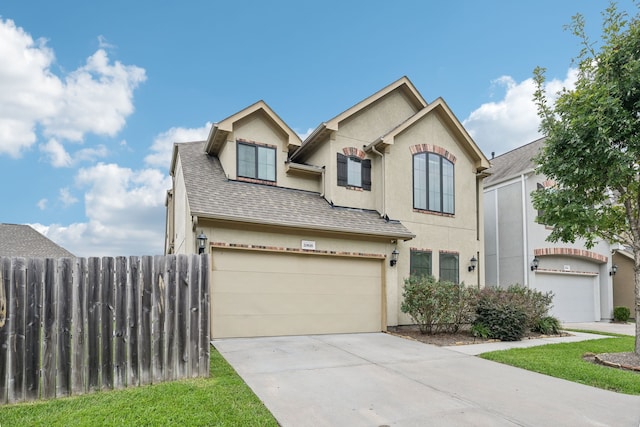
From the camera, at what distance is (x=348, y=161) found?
13.2m

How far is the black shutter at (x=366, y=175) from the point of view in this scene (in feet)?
44.1

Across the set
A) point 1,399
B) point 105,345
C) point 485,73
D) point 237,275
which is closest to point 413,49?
point 485,73

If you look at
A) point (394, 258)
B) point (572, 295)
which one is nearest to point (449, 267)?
point (394, 258)

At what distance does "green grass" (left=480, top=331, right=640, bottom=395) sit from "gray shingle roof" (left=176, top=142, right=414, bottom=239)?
15.2 feet

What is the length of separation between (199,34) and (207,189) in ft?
18.9

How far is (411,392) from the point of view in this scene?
226 inches

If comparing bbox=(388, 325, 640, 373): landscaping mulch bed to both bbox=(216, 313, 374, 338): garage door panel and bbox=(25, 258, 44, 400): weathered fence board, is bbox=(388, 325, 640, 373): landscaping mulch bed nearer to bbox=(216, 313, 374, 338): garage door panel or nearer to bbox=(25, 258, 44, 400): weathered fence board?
bbox=(216, 313, 374, 338): garage door panel

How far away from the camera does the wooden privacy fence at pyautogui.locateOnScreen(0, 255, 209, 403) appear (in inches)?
202

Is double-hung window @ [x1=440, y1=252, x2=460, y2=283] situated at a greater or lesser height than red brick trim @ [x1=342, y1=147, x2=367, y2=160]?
lesser

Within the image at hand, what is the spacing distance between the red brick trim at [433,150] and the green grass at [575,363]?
704 cm

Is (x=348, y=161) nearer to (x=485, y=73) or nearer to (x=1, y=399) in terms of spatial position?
(x=485, y=73)

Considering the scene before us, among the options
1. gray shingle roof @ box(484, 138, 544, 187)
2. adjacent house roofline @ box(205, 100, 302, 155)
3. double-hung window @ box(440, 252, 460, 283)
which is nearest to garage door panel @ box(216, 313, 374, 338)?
double-hung window @ box(440, 252, 460, 283)

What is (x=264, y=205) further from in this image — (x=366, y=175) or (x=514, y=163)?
(x=514, y=163)

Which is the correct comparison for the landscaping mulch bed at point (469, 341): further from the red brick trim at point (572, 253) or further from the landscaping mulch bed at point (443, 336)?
the red brick trim at point (572, 253)
